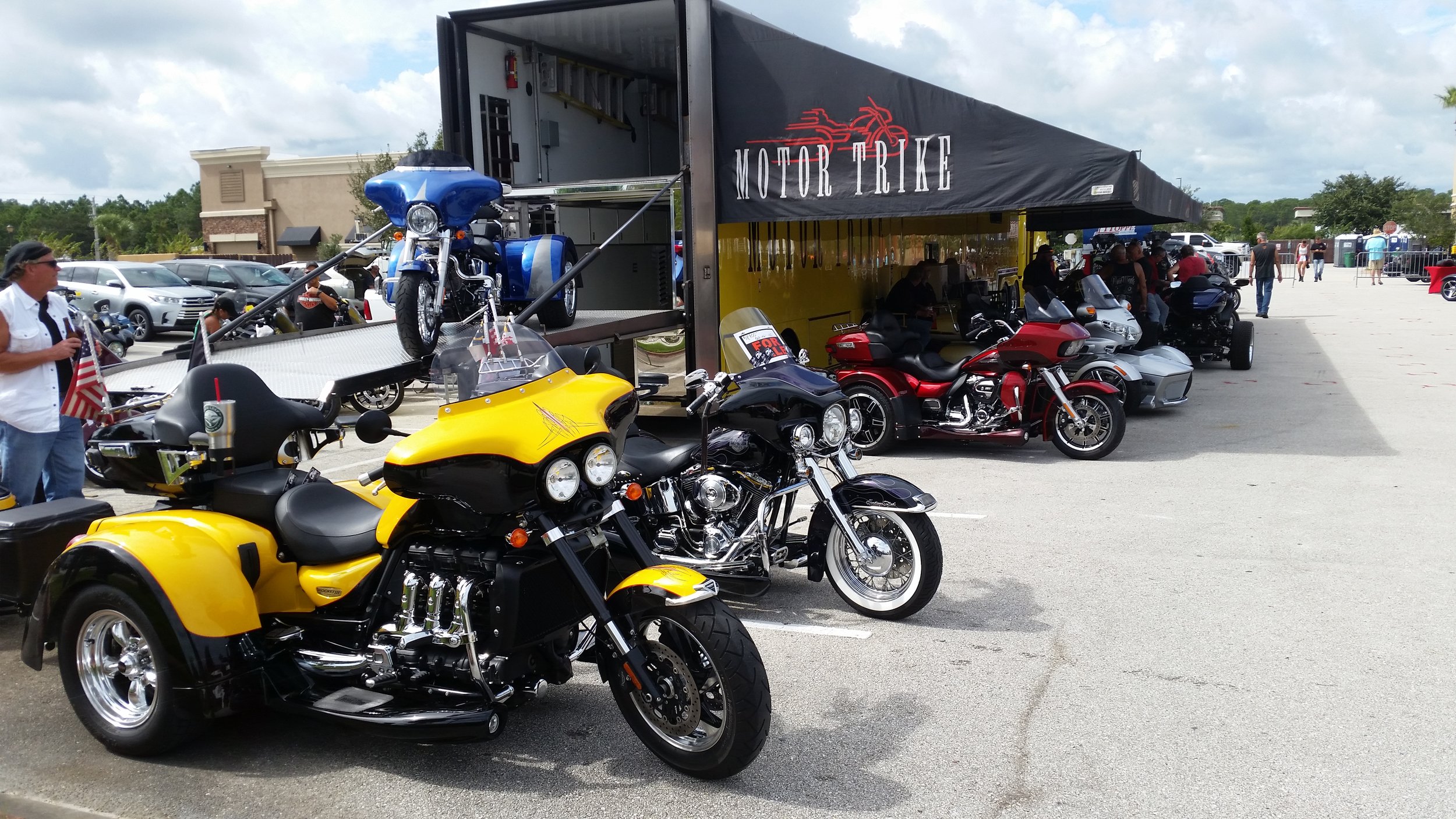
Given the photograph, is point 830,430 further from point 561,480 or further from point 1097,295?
point 1097,295

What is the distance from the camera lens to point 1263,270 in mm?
23328

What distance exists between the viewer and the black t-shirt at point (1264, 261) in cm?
2297

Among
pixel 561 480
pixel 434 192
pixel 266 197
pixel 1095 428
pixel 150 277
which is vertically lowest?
pixel 1095 428

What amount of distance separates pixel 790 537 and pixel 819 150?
16.1 ft

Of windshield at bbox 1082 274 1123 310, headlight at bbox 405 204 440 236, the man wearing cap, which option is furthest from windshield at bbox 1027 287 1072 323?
the man wearing cap

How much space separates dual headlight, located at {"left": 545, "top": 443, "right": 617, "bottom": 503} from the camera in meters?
3.48

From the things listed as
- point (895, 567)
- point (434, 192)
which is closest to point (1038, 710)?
point (895, 567)

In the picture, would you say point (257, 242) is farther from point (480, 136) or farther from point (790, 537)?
point (790, 537)

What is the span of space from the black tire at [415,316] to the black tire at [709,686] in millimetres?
4006

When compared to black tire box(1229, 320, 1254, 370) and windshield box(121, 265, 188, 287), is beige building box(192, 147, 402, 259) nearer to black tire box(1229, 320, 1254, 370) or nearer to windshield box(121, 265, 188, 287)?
windshield box(121, 265, 188, 287)

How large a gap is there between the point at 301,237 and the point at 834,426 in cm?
4998

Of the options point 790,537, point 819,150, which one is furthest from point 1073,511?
point 819,150

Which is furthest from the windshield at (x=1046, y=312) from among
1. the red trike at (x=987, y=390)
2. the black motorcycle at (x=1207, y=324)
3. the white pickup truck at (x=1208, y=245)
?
the white pickup truck at (x=1208, y=245)

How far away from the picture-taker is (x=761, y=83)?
9.73 m
